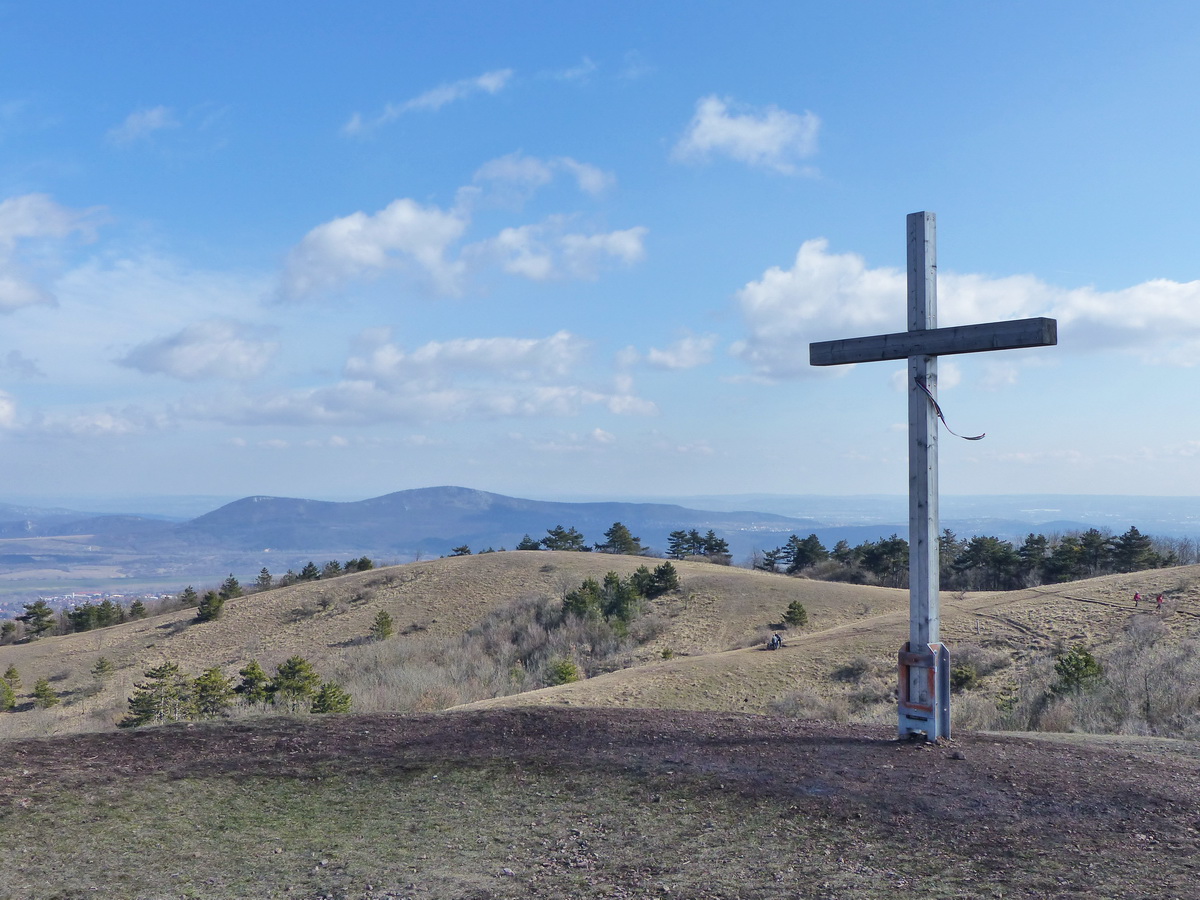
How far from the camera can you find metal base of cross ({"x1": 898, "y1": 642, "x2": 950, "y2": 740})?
27.0 feet

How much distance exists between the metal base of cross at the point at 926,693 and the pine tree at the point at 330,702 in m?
12.0

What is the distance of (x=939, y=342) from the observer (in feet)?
27.9

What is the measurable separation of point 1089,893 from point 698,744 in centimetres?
397

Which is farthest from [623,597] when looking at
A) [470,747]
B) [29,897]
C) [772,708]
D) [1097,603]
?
[29,897]

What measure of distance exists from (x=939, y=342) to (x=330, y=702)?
13958 millimetres

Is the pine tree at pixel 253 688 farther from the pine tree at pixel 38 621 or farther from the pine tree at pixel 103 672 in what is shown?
the pine tree at pixel 38 621

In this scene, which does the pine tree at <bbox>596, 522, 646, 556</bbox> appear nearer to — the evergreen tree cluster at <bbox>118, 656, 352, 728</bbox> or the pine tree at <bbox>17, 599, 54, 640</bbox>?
the pine tree at <bbox>17, 599, 54, 640</bbox>

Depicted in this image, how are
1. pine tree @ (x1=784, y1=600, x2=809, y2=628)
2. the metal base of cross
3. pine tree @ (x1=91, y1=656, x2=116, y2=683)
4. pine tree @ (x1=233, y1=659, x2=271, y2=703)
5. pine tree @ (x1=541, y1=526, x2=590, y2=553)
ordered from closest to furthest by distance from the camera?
the metal base of cross < pine tree @ (x1=233, y1=659, x2=271, y2=703) < pine tree @ (x1=784, y1=600, x2=809, y2=628) < pine tree @ (x1=91, y1=656, x2=116, y2=683) < pine tree @ (x1=541, y1=526, x2=590, y2=553)

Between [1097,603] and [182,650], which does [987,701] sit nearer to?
[1097,603]

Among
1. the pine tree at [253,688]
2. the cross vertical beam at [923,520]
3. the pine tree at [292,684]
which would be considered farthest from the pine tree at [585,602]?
the cross vertical beam at [923,520]

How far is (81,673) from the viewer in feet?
120

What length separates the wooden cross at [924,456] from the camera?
326 inches

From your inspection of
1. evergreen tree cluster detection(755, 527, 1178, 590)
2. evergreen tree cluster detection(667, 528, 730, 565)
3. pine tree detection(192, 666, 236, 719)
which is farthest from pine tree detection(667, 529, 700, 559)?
pine tree detection(192, 666, 236, 719)

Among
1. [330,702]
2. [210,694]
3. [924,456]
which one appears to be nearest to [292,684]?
[210,694]
